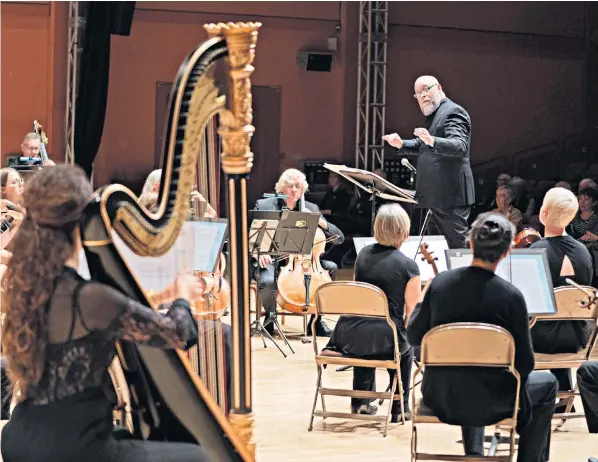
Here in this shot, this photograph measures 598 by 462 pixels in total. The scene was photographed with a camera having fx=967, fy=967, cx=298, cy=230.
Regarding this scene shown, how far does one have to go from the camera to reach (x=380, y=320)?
197 inches

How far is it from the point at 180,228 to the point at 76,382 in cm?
50

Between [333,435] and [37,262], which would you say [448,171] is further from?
[37,262]

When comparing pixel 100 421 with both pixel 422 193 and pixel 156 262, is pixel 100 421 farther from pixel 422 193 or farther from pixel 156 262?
pixel 422 193

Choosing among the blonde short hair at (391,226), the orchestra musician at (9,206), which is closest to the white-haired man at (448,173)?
the blonde short hair at (391,226)

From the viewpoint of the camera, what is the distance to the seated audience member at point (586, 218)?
30.3ft

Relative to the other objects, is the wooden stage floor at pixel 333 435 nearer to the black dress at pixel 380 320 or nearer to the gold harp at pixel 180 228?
the black dress at pixel 380 320

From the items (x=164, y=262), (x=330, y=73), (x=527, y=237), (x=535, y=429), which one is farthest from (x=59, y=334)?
(x=330, y=73)

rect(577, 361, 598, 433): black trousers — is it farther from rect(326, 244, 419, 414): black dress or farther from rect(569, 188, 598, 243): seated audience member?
rect(569, 188, 598, 243): seated audience member

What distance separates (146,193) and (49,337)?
3.30 m

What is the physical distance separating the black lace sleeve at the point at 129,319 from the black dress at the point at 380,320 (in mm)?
2385

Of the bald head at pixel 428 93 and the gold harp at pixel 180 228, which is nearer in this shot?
the gold harp at pixel 180 228

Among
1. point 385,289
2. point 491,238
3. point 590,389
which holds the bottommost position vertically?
point 590,389

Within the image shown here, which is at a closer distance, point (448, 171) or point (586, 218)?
point (448, 171)

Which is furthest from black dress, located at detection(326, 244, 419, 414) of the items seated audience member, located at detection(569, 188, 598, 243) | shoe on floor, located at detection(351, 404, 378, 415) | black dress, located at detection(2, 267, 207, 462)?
seated audience member, located at detection(569, 188, 598, 243)
